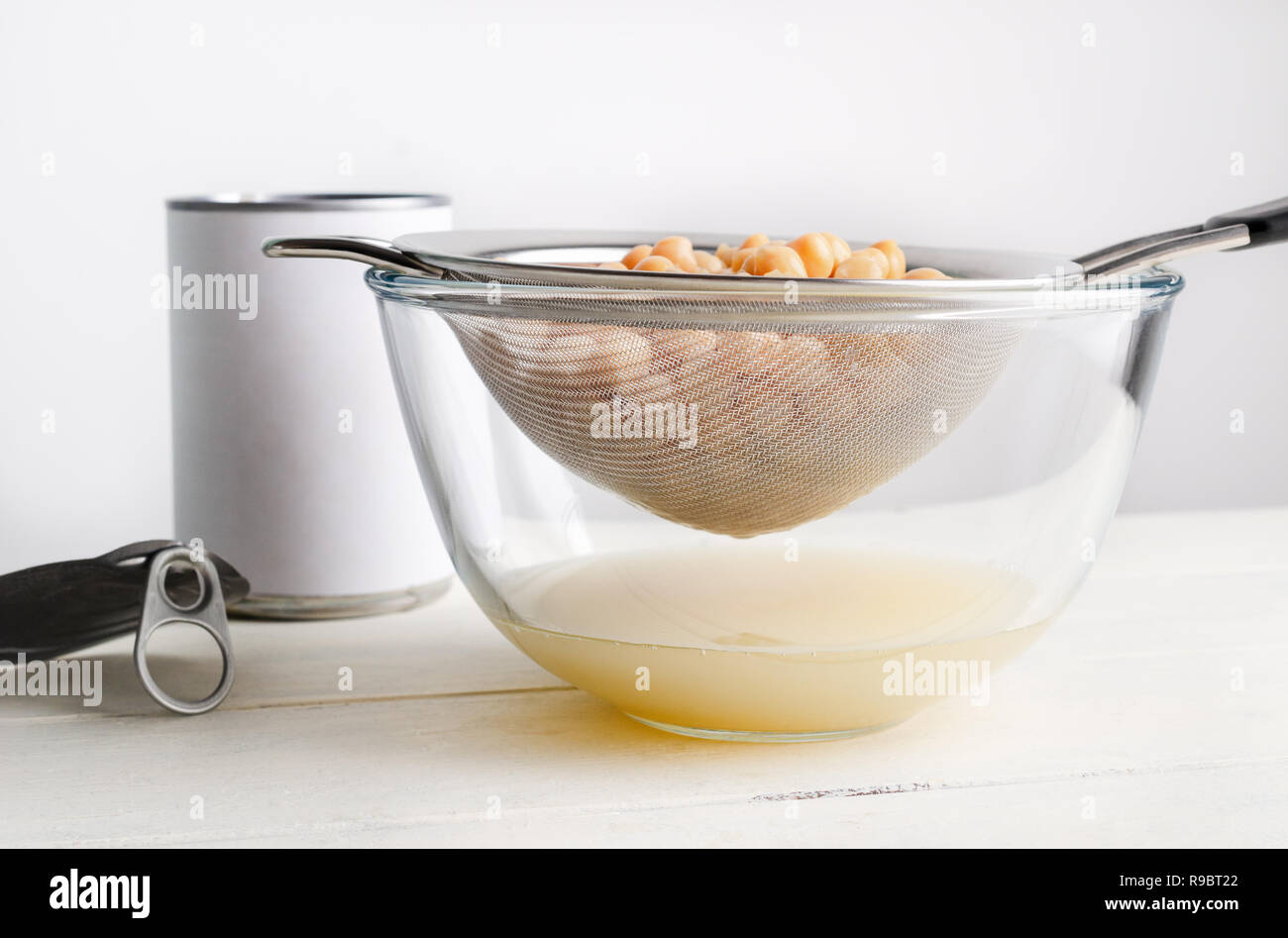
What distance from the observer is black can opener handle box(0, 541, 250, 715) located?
0.64 metres

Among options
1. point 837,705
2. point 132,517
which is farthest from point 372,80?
point 837,705

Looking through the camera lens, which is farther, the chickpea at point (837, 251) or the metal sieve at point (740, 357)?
the chickpea at point (837, 251)

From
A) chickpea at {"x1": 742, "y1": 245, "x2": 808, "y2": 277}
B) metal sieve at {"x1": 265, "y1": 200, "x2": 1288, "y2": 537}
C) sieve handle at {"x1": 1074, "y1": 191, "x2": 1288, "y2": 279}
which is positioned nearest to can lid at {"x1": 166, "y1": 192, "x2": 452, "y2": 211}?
metal sieve at {"x1": 265, "y1": 200, "x2": 1288, "y2": 537}

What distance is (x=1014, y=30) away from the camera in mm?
1107

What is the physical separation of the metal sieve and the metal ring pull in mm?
165

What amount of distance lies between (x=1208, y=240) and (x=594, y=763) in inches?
14.0

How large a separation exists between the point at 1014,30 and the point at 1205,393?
0.38 m

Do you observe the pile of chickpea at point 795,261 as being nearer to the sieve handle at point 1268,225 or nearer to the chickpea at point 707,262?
the chickpea at point 707,262

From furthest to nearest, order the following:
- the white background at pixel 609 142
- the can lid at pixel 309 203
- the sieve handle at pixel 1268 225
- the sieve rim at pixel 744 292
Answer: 1. the white background at pixel 609 142
2. the can lid at pixel 309 203
3. the sieve handle at pixel 1268 225
4. the sieve rim at pixel 744 292

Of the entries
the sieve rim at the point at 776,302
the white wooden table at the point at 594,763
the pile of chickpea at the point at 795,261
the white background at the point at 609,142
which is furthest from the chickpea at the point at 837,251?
the white background at the point at 609,142

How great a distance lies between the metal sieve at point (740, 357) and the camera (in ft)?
1.67

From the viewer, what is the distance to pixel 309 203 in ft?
2.52
